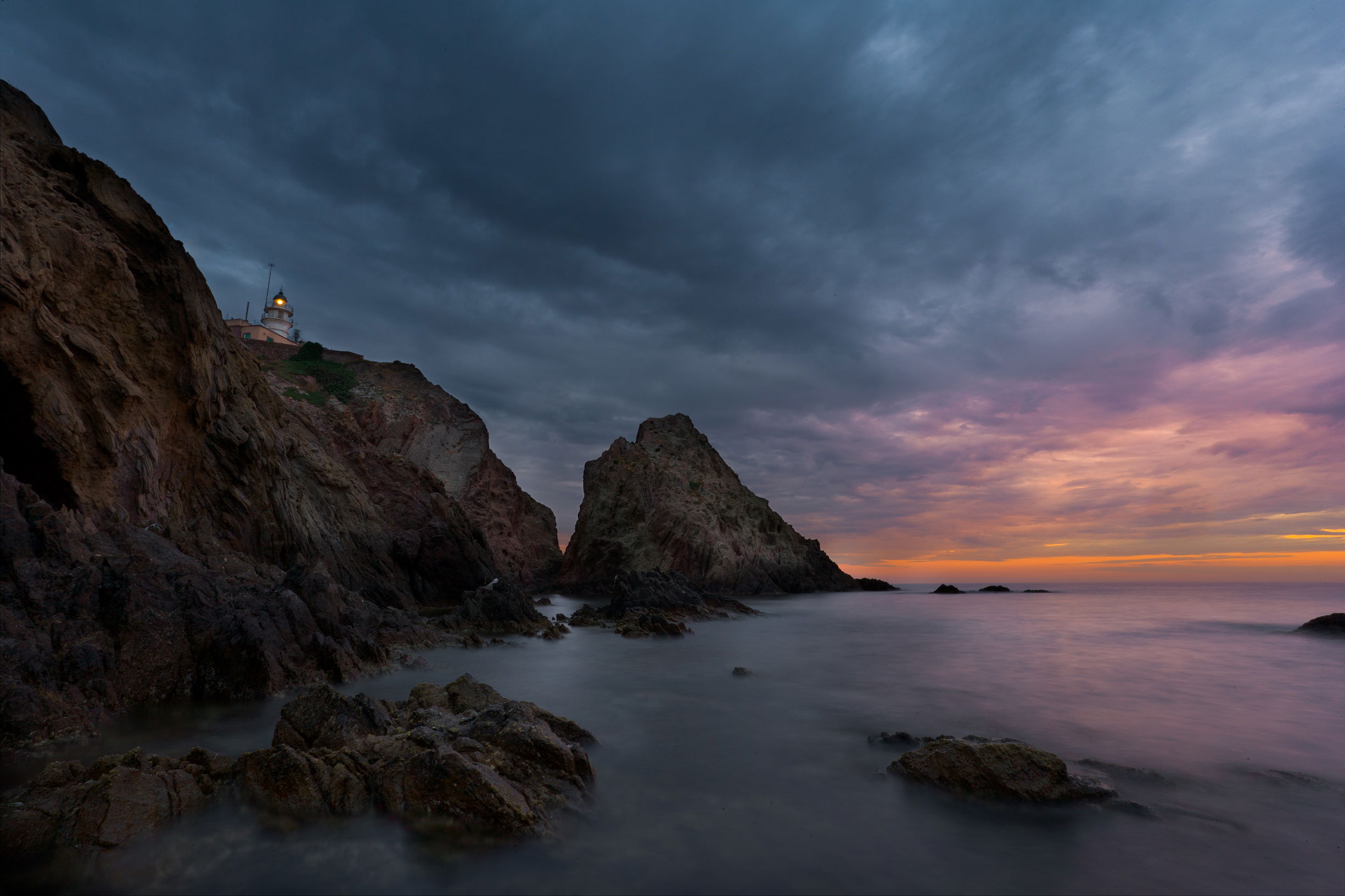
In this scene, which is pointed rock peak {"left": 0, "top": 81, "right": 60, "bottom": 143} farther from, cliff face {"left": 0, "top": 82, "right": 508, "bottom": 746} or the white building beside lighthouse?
the white building beside lighthouse

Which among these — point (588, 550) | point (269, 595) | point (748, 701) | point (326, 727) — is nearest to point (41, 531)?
point (269, 595)

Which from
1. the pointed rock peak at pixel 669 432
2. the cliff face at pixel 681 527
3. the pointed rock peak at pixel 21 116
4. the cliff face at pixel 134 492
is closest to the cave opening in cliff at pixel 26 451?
the cliff face at pixel 134 492

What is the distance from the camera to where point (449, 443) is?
5362cm

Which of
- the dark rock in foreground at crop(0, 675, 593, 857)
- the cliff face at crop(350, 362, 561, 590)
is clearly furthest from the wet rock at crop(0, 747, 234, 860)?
the cliff face at crop(350, 362, 561, 590)

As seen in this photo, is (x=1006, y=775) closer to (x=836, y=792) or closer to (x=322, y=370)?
(x=836, y=792)

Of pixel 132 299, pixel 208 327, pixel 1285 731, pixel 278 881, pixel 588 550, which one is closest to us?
pixel 278 881

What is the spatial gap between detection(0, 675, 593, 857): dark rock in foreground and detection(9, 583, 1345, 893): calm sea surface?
23 centimetres

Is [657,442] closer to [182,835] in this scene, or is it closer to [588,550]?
[588,550]

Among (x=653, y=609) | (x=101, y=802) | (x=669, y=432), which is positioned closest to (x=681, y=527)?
(x=669, y=432)

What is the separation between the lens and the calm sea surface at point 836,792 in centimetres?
469

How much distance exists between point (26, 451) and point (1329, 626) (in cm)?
4591

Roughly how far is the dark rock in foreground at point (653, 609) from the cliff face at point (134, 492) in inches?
324

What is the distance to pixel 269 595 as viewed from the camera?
11.3 m

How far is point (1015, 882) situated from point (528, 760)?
4.46m
